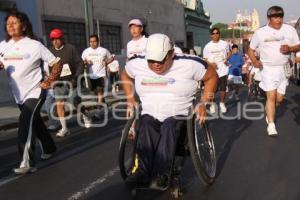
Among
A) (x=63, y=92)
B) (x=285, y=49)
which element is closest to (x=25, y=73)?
(x=63, y=92)

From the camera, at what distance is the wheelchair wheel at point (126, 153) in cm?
444

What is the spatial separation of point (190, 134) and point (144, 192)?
0.78 m

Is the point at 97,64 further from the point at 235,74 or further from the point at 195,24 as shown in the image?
the point at 195,24

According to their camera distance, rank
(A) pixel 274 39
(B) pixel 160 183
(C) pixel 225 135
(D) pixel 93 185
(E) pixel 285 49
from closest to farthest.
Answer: (B) pixel 160 183, (D) pixel 93 185, (E) pixel 285 49, (A) pixel 274 39, (C) pixel 225 135

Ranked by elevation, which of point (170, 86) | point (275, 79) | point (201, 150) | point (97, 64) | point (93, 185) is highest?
point (97, 64)

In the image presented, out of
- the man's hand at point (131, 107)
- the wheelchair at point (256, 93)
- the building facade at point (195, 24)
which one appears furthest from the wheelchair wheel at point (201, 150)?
the building facade at point (195, 24)

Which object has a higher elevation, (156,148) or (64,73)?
(64,73)

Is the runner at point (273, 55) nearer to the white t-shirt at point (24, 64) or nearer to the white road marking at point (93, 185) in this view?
the white road marking at point (93, 185)

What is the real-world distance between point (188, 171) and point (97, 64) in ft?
19.7

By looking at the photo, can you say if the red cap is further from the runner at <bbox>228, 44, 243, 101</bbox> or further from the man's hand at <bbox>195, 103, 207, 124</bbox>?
the runner at <bbox>228, 44, 243, 101</bbox>

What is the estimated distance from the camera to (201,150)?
15.9ft

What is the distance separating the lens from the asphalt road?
4.74 m

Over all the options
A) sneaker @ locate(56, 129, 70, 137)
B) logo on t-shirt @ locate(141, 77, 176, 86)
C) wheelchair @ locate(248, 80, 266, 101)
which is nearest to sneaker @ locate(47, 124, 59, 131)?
sneaker @ locate(56, 129, 70, 137)

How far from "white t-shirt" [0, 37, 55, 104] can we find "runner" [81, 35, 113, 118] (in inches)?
200
